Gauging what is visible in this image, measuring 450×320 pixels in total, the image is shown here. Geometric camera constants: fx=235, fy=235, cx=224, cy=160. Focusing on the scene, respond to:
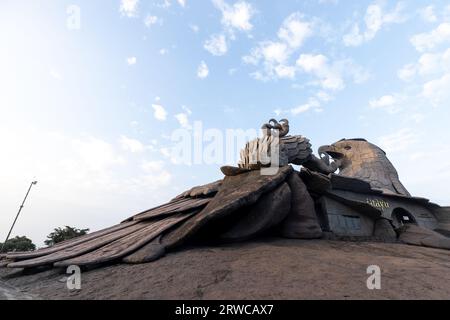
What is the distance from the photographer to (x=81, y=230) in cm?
1914

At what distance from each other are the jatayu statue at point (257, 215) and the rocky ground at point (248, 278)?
0.35 m

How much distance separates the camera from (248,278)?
3.04 m

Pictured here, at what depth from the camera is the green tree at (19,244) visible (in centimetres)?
1861

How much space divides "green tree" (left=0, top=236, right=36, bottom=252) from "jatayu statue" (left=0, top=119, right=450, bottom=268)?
18.5 m

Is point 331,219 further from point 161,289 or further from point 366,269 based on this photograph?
point 161,289

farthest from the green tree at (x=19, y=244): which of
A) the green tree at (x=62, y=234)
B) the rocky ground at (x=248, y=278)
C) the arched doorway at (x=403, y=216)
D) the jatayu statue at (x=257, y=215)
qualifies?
the arched doorway at (x=403, y=216)

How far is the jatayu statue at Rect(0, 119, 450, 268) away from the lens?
4.40 meters

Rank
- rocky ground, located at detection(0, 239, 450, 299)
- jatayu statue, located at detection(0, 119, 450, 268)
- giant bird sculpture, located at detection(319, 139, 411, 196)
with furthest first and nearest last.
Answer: giant bird sculpture, located at detection(319, 139, 411, 196), jatayu statue, located at detection(0, 119, 450, 268), rocky ground, located at detection(0, 239, 450, 299)

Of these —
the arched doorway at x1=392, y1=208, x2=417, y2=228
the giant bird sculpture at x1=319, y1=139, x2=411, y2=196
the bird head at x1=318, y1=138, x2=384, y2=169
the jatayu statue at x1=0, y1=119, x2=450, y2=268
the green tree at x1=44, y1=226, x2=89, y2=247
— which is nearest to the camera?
the jatayu statue at x1=0, y1=119, x2=450, y2=268

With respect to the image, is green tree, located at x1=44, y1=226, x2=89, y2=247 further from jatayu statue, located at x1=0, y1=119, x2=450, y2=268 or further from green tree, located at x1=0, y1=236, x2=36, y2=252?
jatayu statue, located at x1=0, y1=119, x2=450, y2=268

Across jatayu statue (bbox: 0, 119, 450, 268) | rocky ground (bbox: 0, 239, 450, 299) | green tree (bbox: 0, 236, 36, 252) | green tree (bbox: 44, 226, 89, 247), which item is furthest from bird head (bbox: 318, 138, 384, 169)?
green tree (bbox: 0, 236, 36, 252)

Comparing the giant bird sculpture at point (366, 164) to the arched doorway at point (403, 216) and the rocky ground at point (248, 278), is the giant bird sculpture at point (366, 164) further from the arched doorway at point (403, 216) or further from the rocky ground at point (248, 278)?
the rocky ground at point (248, 278)

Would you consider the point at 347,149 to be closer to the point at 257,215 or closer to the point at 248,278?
the point at 257,215

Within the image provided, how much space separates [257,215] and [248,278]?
2112 millimetres
